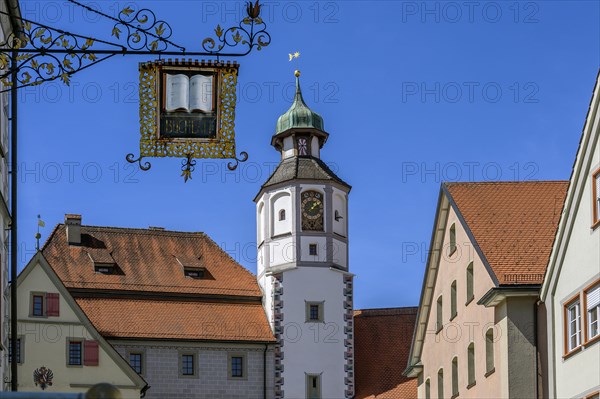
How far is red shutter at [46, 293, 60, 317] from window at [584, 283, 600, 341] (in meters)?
29.7

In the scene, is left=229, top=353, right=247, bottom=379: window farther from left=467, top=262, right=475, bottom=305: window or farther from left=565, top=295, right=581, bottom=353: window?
left=565, top=295, right=581, bottom=353: window

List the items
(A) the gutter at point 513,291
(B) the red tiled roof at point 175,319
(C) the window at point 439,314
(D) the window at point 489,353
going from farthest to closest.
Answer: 1. (B) the red tiled roof at point 175,319
2. (C) the window at point 439,314
3. (D) the window at point 489,353
4. (A) the gutter at point 513,291

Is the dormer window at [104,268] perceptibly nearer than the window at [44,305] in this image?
No

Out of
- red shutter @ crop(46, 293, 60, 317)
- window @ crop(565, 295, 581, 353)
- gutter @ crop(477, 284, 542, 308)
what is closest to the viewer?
window @ crop(565, 295, 581, 353)

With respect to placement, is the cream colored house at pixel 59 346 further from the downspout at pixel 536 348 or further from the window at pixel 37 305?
the downspout at pixel 536 348

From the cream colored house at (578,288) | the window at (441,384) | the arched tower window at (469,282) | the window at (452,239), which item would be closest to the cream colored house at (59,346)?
the window at (441,384)

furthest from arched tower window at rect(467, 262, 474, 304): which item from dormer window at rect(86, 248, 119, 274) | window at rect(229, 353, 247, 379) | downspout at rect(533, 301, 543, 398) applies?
dormer window at rect(86, 248, 119, 274)

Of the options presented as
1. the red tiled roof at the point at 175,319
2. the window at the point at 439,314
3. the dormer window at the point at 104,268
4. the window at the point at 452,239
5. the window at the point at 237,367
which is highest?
the dormer window at the point at 104,268

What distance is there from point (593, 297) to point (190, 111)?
14.6m

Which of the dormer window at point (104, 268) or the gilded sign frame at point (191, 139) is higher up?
the dormer window at point (104, 268)

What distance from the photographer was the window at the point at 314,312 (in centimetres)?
6781

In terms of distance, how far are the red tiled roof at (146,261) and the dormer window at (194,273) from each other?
227 mm

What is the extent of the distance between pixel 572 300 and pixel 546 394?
294 cm

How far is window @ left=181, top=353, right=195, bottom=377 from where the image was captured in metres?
65.7
